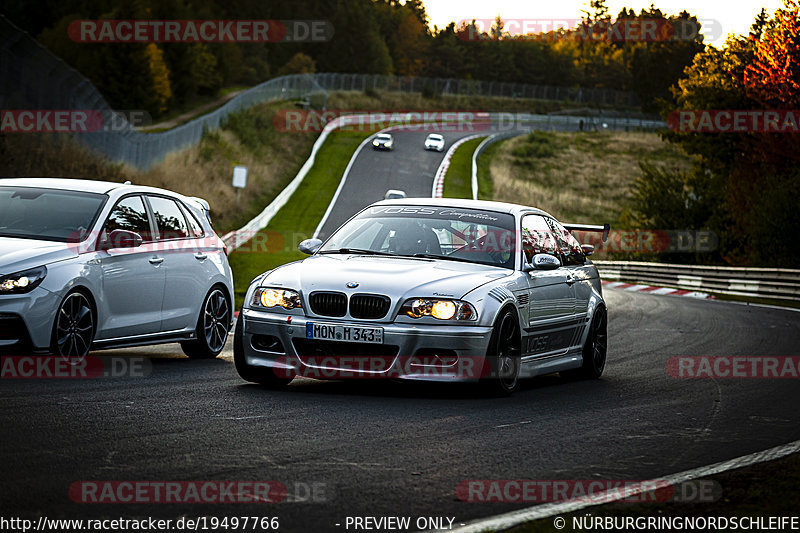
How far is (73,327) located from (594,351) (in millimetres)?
4766

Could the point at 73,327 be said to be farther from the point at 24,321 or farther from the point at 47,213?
the point at 47,213

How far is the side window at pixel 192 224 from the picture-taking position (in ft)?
39.7

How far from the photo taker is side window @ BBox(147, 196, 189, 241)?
37.8 feet

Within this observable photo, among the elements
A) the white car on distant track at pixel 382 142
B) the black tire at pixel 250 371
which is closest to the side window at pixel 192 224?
the black tire at pixel 250 371

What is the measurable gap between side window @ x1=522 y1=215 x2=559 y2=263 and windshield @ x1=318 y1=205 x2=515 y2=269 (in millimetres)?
177

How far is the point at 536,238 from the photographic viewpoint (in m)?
10.5

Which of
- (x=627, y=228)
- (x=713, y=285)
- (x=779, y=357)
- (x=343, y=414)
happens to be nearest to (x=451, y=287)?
(x=343, y=414)

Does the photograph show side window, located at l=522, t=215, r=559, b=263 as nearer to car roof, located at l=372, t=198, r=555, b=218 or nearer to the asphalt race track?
car roof, located at l=372, t=198, r=555, b=218

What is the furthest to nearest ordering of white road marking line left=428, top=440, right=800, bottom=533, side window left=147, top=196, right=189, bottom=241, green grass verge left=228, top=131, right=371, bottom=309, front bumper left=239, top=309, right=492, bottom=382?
green grass verge left=228, top=131, right=371, bottom=309, side window left=147, top=196, right=189, bottom=241, front bumper left=239, top=309, right=492, bottom=382, white road marking line left=428, top=440, right=800, bottom=533

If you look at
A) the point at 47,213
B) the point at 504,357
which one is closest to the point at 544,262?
the point at 504,357

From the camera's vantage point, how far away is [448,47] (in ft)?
548

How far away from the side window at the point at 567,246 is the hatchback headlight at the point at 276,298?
309 cm

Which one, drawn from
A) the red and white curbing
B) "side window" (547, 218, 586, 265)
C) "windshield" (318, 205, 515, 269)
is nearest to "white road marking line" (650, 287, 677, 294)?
the red and white curbing

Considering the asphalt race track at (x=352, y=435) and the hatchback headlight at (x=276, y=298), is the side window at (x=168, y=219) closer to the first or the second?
the asphalt race track at (x=352, y=435)
